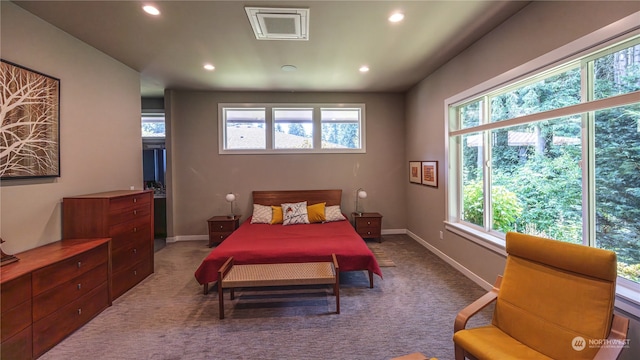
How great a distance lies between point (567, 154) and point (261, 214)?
411 cm

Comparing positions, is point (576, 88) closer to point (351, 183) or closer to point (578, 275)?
point (578, 275)

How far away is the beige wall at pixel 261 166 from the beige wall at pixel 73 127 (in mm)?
1098

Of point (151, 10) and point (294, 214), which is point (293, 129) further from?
point (151, 10)

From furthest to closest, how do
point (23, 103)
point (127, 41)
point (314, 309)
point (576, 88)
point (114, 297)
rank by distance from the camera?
point (127, 41)
point (114, 297)
point (314, 309)
point (23, 103)
point (576, 88)

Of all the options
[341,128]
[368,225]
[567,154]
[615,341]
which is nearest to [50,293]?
[615,341]

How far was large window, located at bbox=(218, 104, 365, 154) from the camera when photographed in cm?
503

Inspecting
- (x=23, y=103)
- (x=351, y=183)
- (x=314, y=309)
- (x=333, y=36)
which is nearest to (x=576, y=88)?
(x=333, y=36)

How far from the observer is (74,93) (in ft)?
9.12

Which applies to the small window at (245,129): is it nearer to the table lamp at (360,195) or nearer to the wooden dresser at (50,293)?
the table lamp at (360,195)

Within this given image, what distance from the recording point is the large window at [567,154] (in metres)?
1.70

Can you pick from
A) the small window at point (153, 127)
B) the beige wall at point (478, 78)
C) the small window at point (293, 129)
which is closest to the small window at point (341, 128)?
the small window at point (293, 129)

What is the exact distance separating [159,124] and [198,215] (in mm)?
2333

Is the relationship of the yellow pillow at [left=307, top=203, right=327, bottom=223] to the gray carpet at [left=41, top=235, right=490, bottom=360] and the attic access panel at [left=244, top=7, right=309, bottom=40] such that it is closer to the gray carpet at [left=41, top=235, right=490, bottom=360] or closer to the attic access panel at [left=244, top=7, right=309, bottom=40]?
the gray carpet at [left=41, top=235, right=490, bottom=360]

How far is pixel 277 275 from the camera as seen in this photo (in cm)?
249
